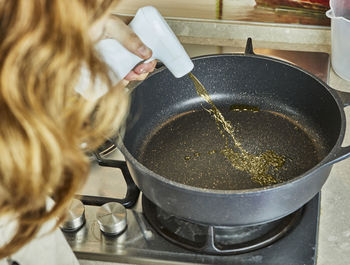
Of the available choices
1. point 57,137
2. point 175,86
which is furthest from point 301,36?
point 57,137

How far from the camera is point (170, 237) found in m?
0.84

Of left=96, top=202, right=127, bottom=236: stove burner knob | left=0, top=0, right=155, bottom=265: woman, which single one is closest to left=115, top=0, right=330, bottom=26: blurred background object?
left=96, top=202, right=127, bottom=236: stove burner knob

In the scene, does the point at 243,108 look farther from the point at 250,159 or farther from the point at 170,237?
the point at 170,237

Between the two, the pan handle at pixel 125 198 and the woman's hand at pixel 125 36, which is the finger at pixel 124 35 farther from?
the pan handle at pixel 125 198

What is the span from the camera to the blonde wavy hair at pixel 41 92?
1.37 feet

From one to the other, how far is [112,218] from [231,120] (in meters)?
0.35

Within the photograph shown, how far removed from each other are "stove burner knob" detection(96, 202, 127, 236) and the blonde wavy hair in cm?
34

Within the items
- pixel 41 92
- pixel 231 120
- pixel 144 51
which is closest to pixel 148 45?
pixel 144 51

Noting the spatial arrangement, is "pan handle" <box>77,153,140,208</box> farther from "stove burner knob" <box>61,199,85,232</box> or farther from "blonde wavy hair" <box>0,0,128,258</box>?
"blonde wavy hair" <box>0,0,128,258</box>

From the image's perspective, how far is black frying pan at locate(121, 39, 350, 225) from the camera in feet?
3.01

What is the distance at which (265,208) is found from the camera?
2.33 ft

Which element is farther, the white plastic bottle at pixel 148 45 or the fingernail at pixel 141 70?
the fingernail at pixel 141 70

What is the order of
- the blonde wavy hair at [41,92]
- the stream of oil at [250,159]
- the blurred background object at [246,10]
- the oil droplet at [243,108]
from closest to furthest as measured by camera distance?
the blonde wavy hair at [41,92]
the stream of oil at [250,159]
the oil droplet at [243,108]
the blurred background object at [246,10]

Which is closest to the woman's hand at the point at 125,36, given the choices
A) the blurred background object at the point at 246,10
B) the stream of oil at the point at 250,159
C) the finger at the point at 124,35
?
the finger at the point at 124,35
